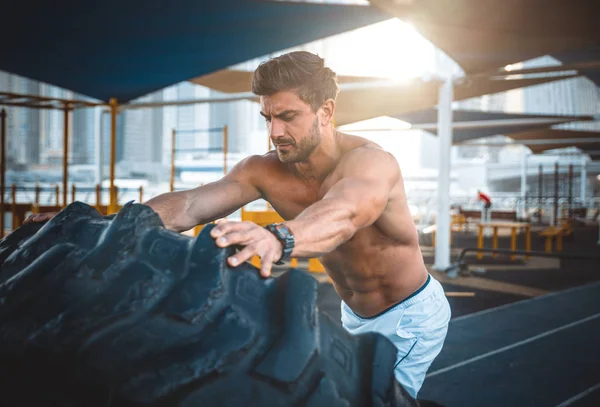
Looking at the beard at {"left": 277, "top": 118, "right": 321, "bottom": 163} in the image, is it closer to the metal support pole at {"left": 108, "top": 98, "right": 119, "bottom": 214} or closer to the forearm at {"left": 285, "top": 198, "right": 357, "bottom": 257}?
the forearm at {"left": 285, "top": 198, "right": 357, "bottom": 257}

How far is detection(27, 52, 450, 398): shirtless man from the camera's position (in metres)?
1.19

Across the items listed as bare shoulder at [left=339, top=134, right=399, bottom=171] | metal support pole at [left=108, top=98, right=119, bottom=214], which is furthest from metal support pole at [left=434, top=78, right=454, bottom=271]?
bare shoulder at [left=339, top=134, right=399, bottom=171]

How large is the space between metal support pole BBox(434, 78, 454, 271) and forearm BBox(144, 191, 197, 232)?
6061mm

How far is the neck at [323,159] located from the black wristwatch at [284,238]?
575 millimetres

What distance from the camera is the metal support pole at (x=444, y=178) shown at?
7.12 meters

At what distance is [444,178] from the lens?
717 centimetres

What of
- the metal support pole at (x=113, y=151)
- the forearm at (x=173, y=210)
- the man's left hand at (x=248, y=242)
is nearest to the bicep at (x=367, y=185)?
the man's left hand at (x=248, y=242)

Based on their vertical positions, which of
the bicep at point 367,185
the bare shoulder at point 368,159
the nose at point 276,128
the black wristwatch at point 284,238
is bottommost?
the black wristwatch at point 284,238

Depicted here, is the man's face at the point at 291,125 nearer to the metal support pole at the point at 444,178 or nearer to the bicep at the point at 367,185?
the bicep at the point at 367,185

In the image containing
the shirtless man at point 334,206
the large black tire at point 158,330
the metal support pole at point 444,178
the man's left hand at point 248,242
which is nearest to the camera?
the large black tire at point 158,330

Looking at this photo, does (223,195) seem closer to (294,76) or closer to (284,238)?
(294,76)

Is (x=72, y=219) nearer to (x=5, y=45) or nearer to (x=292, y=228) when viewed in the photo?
(x=292, y=228)

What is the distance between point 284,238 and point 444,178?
21.6 feet

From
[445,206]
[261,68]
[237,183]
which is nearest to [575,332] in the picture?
[445,206]
